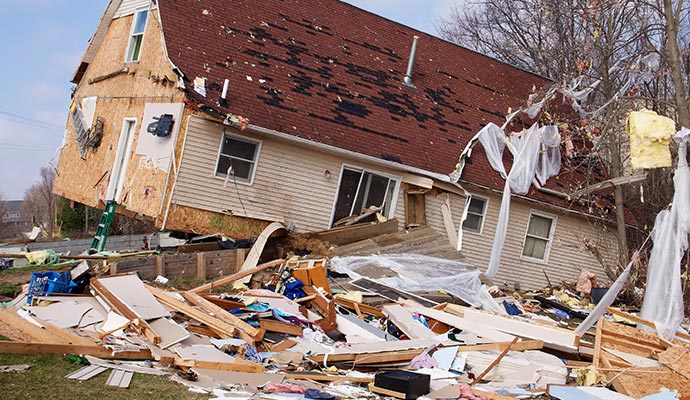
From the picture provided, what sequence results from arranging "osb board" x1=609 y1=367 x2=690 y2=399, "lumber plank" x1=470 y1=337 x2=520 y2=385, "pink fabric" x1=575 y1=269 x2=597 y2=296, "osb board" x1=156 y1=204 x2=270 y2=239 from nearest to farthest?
1. "lumber plank" x1=470 y1=337 x2=520 y2=385
2. "osb board" x1=609 y1=367 x2=690 y2=399
3. "osb board" x1=156 y1=204 x2=270 y2=239
4. "pink fabric" x1=575 y1=269 x2=597 y2=296

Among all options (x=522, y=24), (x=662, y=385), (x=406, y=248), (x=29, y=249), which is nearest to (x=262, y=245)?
(x=406, y=248)

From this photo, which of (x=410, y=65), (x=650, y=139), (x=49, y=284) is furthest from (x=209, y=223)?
(x=650, y=139)

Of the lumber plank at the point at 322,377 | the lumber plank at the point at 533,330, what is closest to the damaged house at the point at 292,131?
the lumber plank at the point at 533,330

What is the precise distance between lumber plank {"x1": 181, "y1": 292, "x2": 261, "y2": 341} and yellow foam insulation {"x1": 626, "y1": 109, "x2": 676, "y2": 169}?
6638 mm

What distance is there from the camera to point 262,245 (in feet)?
47.6

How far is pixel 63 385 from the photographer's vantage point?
6.85 meters

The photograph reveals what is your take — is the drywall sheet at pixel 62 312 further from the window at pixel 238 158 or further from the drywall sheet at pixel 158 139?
the window at pixel 238 158

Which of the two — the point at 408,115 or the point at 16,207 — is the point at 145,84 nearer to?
the point at 408,115

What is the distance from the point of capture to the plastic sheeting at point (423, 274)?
45.1ft

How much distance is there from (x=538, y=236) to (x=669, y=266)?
9.16 metres

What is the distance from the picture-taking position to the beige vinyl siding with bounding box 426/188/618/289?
1850 centimetres

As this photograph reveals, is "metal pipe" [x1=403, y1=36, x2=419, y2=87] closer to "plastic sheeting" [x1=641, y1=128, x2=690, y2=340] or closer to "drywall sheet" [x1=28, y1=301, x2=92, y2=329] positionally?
"plastic sheeting" [x1=641, y1=128, x2=690, y2=340]

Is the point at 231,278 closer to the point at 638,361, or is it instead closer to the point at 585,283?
the point at 638,361

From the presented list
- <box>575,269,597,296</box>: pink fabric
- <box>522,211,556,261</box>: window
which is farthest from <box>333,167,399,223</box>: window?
<box>575,269,597,296</box>: pink fabric
